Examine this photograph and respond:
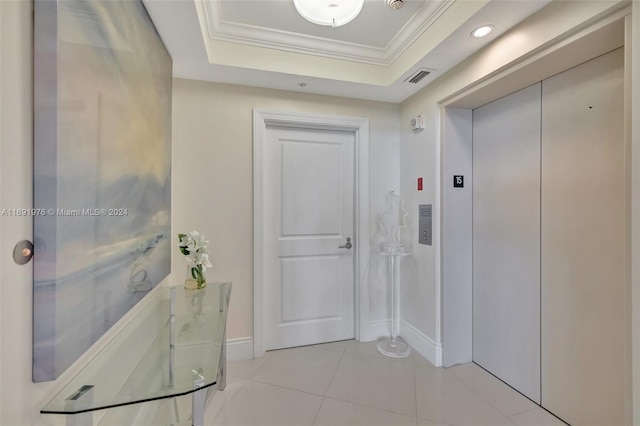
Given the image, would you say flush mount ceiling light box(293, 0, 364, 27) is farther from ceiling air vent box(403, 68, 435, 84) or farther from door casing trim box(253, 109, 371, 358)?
door casing trim box(253, 109, 371, 358)

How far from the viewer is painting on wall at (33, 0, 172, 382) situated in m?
0.75

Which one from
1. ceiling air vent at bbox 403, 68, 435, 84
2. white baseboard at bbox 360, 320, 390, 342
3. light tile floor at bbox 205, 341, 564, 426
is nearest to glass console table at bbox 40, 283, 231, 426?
light tile floor at bbox 205, 341, 564, 426

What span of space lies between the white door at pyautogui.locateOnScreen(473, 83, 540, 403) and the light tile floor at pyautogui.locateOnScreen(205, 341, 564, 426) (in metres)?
0.21

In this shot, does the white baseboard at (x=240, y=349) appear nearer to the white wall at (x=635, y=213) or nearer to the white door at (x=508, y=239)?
the white door at (x=508, y=239)

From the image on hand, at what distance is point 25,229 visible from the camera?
2.39 feet

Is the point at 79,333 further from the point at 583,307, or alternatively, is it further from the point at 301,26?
the point at 583,307

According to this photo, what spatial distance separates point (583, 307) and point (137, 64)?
2744 mm

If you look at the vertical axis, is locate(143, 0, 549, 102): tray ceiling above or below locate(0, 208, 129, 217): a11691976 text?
above

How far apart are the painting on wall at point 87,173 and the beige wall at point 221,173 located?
0.80m

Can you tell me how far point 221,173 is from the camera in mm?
2371

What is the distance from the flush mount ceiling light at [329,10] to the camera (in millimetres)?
1578

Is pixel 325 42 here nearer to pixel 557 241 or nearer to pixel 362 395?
pixel 557 241

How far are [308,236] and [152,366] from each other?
1740 millimetres

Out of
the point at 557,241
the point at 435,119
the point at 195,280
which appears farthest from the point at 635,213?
the point at 195,280
